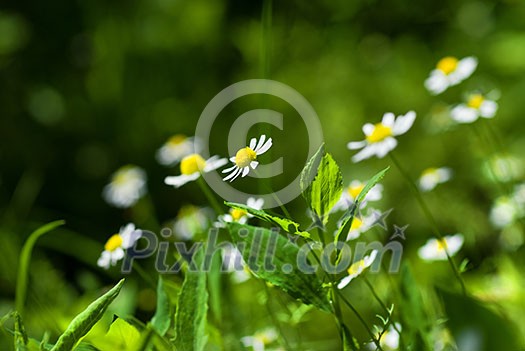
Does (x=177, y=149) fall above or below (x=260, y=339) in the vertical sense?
above

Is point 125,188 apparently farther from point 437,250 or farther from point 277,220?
point 277,220

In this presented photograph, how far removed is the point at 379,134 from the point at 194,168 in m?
0.17

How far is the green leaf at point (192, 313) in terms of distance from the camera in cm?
40

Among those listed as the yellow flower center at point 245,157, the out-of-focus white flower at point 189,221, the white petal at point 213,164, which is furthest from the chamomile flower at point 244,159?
the out-of-focus white flower at point 189,221

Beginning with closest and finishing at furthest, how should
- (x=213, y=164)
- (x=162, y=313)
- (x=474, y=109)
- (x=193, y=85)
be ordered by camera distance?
(x=162, y=313)
(x=213, y=164)
(x=474, y=109)
(x=193, y=85)

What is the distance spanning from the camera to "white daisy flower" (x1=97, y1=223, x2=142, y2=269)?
1.82 feet

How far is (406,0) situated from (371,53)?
16 cm

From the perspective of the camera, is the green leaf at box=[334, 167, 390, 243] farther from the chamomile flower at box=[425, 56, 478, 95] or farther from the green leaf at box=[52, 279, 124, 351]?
the chamomile flower at box=[425, 56, 478, 95]

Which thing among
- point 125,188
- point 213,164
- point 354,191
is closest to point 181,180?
point 213,164

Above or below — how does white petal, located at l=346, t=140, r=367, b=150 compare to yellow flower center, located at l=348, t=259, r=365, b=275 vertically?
above

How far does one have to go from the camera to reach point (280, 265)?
0.38 meters

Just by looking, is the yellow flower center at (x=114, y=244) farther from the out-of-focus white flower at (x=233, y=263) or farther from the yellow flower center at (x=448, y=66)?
the yellow flower center at (x=448, y=66)

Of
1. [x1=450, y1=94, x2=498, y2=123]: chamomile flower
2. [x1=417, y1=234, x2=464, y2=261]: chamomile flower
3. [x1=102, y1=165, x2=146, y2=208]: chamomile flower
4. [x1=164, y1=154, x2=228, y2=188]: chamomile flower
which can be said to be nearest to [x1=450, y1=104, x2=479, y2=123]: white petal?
[x1=450, y1=94, x2=498, y2=123]: chamomile flower

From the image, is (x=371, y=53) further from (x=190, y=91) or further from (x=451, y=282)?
(x=451, y=282)
